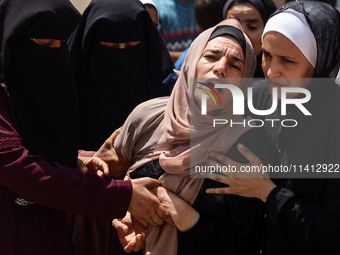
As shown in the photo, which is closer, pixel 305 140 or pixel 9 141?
pixel 305 140

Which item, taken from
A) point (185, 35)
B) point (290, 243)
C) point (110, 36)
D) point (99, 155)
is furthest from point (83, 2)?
point (290, 243)

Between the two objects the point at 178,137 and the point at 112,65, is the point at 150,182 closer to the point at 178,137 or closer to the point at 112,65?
the point at 178,137

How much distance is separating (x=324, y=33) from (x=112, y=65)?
58.5 inches

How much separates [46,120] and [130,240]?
0.64 meters

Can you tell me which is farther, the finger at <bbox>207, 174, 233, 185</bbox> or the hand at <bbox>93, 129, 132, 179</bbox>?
the hand at <bbox>93, 129, 132, 179</bbox>

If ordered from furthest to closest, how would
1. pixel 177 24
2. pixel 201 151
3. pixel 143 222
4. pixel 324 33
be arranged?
pixel 177 24 → pixel 143 222 → pixel 201 151 → pixel 324 33

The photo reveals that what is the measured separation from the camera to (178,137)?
7.46 ft

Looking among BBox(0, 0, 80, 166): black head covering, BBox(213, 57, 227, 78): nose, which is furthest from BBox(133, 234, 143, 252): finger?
BBox(213, 57, 227, 78): nose

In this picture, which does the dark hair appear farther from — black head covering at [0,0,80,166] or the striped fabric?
black head covering at [0,0,80,166]

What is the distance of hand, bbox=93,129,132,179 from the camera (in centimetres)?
260

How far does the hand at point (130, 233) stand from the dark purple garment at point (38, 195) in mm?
120

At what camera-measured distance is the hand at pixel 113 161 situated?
8.54 ft

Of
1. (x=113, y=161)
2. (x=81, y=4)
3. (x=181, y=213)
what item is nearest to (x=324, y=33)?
(x=181, y=213)

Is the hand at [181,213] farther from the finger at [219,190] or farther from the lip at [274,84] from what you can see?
the lip at [274,84]
